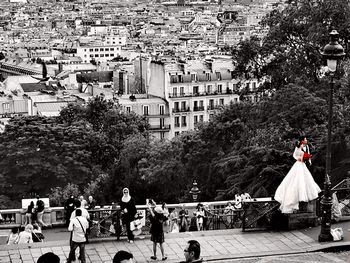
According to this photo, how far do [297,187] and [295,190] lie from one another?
14cm

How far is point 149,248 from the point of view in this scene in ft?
68.7

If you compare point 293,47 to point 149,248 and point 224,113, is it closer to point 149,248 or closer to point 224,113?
point 224,113

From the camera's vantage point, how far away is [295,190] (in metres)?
21.8

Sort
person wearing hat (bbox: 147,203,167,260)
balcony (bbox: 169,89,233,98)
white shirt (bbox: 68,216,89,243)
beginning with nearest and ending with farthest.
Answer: white shirt (bbox: 68,216,89,243) < person wearing hat (bbox: 147,203,167,260) < balcony (bbox: 169,89,233,98)

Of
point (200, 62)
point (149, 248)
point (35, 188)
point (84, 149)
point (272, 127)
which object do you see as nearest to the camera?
point (149, 248)

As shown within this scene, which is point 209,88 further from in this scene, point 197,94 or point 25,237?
point 25,237

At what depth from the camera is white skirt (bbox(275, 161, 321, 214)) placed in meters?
21.7

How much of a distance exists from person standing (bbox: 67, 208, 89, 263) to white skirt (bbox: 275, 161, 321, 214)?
485 centimetres

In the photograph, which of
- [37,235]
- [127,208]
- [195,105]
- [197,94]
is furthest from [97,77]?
[127,208]

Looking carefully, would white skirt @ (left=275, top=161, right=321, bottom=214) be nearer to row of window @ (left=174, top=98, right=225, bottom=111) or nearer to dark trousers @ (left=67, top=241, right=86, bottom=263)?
dark trousers @ (left=67, top=241, right=86, bottom=263)

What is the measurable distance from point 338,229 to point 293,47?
23410 mm

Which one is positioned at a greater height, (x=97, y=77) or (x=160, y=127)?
(x=97, y=77)

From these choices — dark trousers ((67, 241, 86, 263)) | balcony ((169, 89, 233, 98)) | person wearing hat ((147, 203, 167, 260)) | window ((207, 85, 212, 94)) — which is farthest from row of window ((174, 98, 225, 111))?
dark trousers ((67, 241, 86, 263))

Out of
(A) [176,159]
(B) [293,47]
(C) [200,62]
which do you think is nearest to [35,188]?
(A) [176,159]
